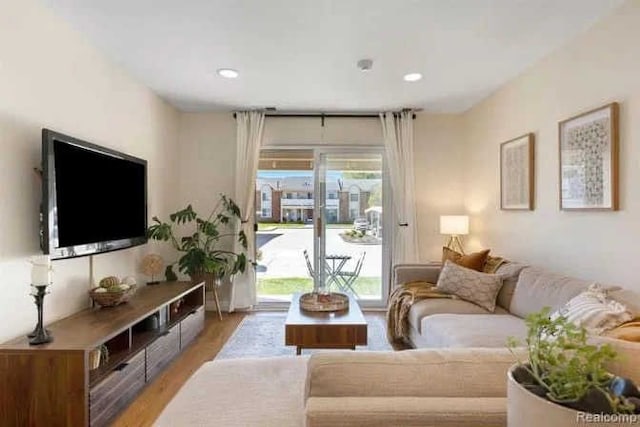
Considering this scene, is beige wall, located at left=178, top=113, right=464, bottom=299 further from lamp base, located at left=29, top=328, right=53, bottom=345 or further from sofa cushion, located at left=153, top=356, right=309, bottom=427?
sofa cushion, located at left=153, top=356, right=309, bottom=427

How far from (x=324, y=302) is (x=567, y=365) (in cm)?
256

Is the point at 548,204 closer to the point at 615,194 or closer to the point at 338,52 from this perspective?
the point at 615,194

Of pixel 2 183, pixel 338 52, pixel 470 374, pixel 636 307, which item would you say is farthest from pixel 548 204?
pixel 2 183

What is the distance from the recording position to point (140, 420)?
229cm

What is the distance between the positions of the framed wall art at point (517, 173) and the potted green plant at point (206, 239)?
291 cm

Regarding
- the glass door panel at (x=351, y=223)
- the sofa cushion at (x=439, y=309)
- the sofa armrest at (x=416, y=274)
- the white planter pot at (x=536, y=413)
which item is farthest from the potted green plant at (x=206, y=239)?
the white planter pot at (x=536, y=413)

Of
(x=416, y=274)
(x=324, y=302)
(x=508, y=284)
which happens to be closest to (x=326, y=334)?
(x=324, y=302)

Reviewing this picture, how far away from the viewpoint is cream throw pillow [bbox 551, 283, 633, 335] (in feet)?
6.04

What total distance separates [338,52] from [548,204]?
2.13 meters

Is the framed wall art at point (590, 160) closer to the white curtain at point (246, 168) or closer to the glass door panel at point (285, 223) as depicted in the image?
the glass door panel at point (285, 223)

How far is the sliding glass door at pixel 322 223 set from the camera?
16.2 feet

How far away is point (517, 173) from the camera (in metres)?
3.65

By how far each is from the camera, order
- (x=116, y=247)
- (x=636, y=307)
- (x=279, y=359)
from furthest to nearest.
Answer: (x=116, y=247)
(x=636, y=307)
(x=279, y=359)

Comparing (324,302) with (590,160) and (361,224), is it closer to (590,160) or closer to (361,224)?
(361,224)
